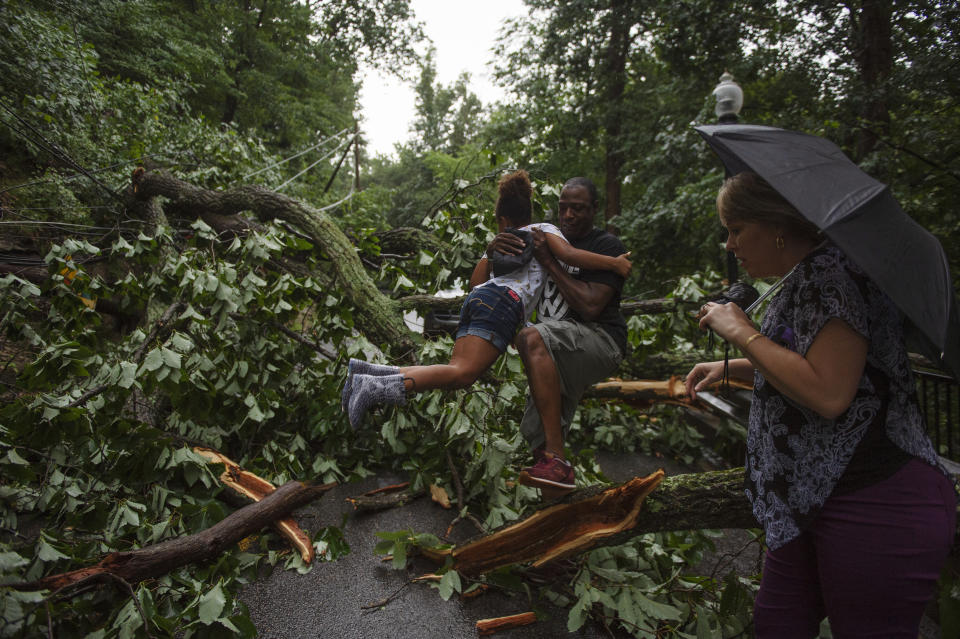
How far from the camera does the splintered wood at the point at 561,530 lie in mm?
2258

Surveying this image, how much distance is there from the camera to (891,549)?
1162mm

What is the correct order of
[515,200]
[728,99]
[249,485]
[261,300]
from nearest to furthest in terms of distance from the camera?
[515,200], [249,485], [261,300], [728,99]

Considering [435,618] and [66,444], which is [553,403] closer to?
[435,618]

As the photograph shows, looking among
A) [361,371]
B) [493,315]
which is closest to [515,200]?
[493,315]

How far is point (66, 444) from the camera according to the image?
8.80 ft

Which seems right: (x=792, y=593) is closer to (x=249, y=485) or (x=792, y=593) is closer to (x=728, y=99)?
(x=249, y=485)


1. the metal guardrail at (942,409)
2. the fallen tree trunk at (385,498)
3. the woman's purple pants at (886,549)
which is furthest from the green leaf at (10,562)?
the metal guardrail at (942,409)

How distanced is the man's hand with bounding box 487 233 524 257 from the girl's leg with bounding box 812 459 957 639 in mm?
1629

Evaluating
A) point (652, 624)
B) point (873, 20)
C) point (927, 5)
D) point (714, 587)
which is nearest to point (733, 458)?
point (714, 587)

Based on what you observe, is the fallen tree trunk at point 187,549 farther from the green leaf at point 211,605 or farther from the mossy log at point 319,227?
the mossy log at point 319,227

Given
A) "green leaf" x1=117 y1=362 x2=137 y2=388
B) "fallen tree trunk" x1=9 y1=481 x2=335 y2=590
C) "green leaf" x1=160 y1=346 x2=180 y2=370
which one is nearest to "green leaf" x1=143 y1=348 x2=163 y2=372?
"green leaf" x1=160 y1=346 x2=180 y2=370

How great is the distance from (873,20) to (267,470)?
8123mm

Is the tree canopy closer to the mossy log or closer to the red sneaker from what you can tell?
the mossy log

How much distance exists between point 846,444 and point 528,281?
155cm
